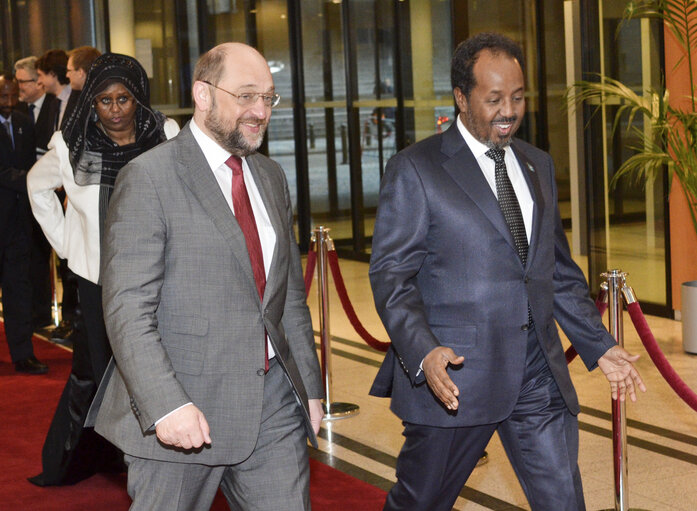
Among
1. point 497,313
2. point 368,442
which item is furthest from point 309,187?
point 497,313

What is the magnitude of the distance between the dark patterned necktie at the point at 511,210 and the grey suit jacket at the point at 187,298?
79cm

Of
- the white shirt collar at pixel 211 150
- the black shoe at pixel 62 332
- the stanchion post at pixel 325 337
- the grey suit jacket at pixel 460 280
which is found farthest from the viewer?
the black shoe at pixel 62 332

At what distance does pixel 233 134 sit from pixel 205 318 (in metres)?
0.47

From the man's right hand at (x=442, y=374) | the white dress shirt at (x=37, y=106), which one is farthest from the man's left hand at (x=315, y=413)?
the white dress shirt at (x=37, y=106)

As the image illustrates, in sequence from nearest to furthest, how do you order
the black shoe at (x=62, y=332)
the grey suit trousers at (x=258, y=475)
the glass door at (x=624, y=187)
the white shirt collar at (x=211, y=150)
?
1. the grey suit trousers at (x=258, y=475)
2. the white shirt collar at (x=211, y=150)
3. the glass door at (x=624, y=187)
4. the black shoe at (x=62, y=332)

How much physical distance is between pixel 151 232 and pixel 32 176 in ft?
8.99

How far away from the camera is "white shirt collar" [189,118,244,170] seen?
9.68 feet

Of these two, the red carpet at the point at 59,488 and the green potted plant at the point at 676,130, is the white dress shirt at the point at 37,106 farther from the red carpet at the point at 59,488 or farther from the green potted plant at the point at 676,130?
the green potted plant at the point at 676,130

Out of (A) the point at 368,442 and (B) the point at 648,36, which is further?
(B) the point at 648,36

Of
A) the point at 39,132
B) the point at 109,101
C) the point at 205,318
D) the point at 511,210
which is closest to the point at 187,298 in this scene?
the point at 205,318

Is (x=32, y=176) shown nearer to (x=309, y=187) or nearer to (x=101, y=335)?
(x=101, y=335)

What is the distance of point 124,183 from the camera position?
284 cm

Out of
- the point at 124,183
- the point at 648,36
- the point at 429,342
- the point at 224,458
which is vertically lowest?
the point at 224,458

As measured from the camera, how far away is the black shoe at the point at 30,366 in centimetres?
791
